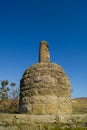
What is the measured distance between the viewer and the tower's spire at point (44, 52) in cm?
992

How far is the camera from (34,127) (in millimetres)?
6723

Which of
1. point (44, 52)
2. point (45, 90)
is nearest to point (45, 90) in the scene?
point (45, 90)

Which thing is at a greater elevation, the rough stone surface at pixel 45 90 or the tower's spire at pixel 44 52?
the tower's spire at pixel 44 52

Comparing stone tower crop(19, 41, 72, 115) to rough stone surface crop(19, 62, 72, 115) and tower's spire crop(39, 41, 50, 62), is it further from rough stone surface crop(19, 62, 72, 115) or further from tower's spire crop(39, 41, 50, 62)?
tower's spire crop(39, 41, 50, 62)

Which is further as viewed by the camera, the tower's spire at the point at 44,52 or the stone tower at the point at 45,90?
the tower's spire at the point at 44,52

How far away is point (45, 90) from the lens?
8.69 metres

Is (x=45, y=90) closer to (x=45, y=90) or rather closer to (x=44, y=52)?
(x=45, y=90)

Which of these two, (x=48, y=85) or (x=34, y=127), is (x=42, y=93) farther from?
(x=34, y=127)

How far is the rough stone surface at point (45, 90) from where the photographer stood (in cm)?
857

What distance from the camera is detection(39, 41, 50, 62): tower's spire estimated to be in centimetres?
992

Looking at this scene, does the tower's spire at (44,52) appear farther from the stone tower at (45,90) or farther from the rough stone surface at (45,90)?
the rough stone surface at (45,90)

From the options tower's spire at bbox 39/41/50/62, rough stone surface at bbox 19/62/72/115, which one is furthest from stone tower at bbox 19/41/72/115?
tower's spire at bbox 39/41/50/62

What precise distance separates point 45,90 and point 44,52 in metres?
1.97

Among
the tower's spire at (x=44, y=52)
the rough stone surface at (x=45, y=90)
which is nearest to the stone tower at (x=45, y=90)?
the rough stone surface at (x=45, y=90)
